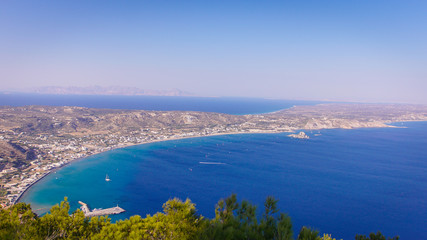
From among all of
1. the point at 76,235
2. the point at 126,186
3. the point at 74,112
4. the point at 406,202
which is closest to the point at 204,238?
the point at 76,235

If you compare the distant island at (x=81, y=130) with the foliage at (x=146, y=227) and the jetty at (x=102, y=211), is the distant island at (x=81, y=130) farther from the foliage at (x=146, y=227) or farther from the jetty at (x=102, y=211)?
the foliage at (x=146, y=227)

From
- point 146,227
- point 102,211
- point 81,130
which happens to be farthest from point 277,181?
point 81,130

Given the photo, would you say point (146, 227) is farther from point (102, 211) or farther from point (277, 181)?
point (277, 181)

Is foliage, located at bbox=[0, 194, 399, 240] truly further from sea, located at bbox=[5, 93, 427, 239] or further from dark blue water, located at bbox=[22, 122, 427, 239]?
dark blue water, located at bbox=[22, 122, 427, 239]

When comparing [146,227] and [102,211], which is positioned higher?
[146,227]

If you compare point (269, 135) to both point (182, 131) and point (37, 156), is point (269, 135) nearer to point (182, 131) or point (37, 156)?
point (182, 131)
